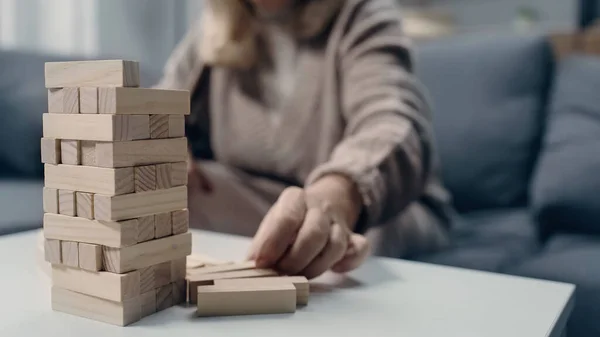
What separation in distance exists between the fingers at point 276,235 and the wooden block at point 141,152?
0.12 meters

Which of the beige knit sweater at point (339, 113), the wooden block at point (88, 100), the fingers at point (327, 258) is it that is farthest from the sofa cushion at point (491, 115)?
the wooden block at point (88, 100)

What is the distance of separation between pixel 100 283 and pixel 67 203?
0.07m

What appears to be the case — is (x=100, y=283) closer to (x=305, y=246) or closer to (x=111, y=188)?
(x=111, y=188)

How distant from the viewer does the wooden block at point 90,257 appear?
0.51 m

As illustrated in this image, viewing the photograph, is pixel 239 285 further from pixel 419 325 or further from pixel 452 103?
pixel 452 103

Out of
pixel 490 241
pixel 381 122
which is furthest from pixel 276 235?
pixel 490 241

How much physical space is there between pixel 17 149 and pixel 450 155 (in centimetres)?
110

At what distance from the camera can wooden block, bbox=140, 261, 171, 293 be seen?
0.53 metres

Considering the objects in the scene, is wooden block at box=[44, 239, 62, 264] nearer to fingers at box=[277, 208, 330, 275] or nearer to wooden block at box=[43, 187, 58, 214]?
wooden block at box=[43, 187, 58, 214]

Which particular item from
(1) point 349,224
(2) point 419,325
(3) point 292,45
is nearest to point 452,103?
(3) point 292,45

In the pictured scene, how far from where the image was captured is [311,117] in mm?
1106

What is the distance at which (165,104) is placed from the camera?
21.0 inches

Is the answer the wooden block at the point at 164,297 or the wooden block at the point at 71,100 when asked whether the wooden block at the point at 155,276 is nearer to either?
the wooden block at the point at 164,297

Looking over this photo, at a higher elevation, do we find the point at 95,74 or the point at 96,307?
the point at 95,74
